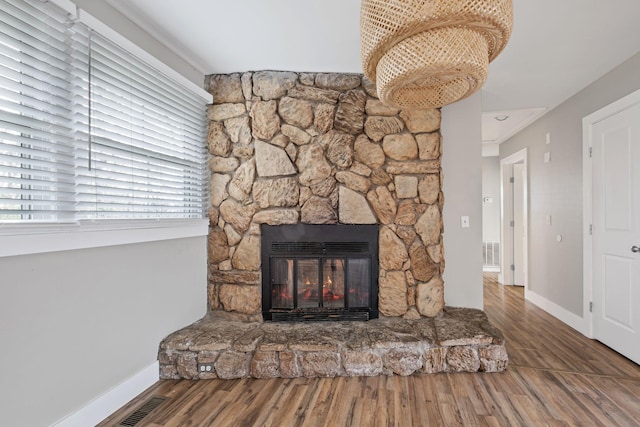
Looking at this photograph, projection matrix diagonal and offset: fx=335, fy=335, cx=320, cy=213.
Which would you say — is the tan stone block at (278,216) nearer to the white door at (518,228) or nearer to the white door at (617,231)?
the white door at (617,231)

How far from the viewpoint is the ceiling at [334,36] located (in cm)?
203

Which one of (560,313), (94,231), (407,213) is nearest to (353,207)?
(407,213)

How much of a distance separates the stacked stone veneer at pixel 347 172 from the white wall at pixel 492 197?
4.31 metres

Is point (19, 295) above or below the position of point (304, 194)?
below

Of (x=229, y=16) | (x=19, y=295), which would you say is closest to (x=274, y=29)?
(x=229, y=16)

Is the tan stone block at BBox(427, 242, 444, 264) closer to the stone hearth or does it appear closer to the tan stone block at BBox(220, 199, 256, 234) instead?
the stone hearth

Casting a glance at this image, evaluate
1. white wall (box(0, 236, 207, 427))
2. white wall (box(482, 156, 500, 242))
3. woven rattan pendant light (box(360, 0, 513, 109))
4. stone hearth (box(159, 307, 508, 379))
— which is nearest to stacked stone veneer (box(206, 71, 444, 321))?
stone hearth (box(159, 307, 508, 379))

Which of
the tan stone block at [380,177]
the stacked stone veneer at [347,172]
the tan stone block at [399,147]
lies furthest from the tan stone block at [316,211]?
the tan stone block at [399,147]

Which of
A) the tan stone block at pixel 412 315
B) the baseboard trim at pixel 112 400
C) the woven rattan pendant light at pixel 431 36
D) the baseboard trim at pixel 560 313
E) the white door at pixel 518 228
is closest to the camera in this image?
the woven rattan pendant light at pixel 431 36

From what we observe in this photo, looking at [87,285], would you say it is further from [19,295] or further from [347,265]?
[347,265]

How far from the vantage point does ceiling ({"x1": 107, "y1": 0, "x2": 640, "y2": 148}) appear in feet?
6.64

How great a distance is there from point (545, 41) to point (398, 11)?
2.04 metres

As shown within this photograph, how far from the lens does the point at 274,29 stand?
2254mm

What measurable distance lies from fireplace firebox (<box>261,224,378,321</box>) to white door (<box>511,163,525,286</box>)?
11.9 ft
